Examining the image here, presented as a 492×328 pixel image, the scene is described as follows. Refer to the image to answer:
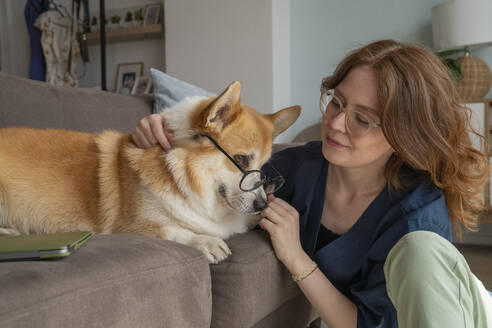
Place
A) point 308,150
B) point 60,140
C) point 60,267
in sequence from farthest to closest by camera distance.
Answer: point 308,150, point 60,140, point 60,267

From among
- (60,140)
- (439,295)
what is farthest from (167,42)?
(439,295)

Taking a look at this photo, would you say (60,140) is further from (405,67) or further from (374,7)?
(374,7)

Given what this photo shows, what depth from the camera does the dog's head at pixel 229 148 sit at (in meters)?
1.06

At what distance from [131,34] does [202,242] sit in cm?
368

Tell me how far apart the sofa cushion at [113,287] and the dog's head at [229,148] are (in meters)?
0.26

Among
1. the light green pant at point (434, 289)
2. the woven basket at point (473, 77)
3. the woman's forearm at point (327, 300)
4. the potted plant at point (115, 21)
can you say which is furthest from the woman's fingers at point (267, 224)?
the potted plant at point (115, 21)

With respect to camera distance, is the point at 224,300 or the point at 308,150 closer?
the point at 224,300

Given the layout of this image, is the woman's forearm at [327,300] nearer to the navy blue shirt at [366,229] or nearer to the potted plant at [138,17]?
the navy blue shirt at [366,229]

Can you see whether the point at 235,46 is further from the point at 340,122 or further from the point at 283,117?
the point at 340,122

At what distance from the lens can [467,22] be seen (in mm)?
2461

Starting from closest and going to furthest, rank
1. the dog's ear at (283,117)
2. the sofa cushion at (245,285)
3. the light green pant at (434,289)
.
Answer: the light green pant at (434,289) → the sofa cushion at (245,285) → the dog's ear at (283,117)

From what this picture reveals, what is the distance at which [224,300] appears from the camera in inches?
36.4

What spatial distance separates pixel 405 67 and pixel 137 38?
3829 millimetres

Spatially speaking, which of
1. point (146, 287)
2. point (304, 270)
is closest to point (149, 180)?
point (146, 287)
